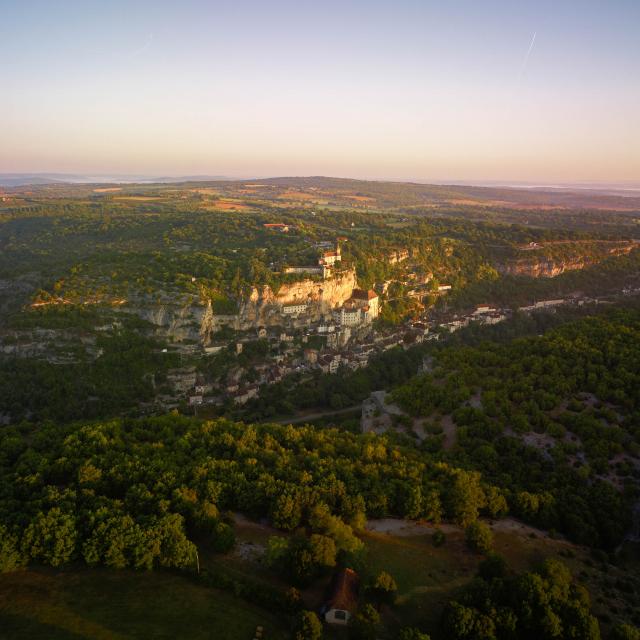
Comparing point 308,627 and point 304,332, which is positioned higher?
point 308,627

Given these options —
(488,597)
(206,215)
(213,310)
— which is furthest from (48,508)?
(206,215)

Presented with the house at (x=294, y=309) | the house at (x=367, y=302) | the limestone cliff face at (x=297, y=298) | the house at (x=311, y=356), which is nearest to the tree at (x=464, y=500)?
the house at (x=311, y=356)

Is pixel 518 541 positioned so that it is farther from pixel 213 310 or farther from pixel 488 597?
pixel 213 310

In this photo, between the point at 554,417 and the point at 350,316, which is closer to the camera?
the point at 554,417

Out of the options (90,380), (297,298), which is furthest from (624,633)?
(297,298)

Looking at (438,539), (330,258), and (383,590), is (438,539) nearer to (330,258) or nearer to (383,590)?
(383,590)

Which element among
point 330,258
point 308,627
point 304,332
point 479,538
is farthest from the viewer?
point 330,258
